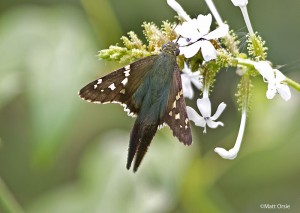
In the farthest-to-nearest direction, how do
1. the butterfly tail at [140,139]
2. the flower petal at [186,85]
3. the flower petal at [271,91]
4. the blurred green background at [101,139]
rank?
the blurred green background at [101,139] → the flower petal at [186,85] → the butterfly tail at [140,139] → the flower petal at [271,91]

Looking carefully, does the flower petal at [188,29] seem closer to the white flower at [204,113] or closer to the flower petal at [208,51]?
the flower petal at [208,51]

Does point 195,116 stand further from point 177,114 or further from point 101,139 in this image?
point 101,139

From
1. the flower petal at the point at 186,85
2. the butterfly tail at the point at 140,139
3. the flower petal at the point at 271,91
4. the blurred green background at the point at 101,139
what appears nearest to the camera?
the flower petal at the point at 271,91

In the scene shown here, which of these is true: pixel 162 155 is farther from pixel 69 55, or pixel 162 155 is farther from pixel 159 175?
pixel 69 55

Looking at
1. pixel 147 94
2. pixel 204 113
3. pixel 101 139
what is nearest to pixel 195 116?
pixel 204 113

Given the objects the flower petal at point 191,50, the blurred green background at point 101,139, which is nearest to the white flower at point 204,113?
the flower petal at point 191,50

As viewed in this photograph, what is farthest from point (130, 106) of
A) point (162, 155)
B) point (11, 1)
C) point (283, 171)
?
point (11, 1)
